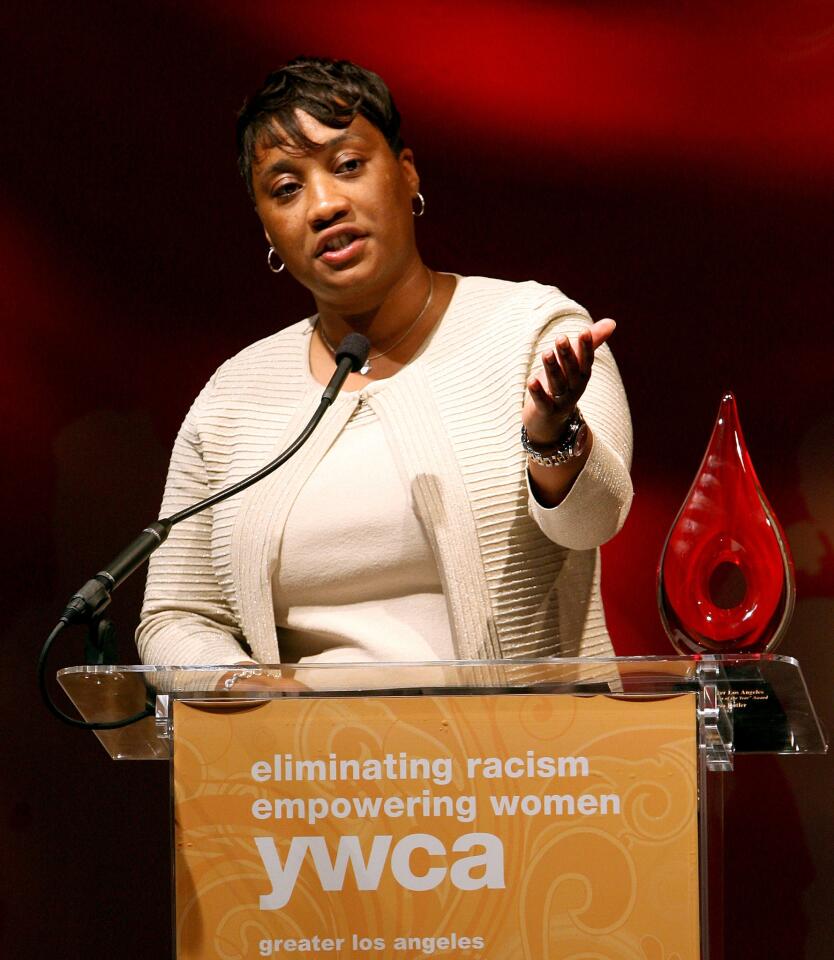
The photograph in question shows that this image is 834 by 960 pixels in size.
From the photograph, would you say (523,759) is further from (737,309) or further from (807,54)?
(807,54)

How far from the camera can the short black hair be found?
2012 mm

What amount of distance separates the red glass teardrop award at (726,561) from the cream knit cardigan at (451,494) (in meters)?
0.14

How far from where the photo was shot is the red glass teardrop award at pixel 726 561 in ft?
5.20

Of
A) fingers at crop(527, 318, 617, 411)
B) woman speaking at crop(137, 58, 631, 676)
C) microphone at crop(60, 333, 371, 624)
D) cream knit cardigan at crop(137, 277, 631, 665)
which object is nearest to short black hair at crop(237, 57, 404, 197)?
woman speaking at crop(137, 58, 631, 676)

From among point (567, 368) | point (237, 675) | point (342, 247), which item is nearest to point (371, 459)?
point (342, 247)

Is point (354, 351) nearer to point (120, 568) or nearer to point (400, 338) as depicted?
point (400, 338)

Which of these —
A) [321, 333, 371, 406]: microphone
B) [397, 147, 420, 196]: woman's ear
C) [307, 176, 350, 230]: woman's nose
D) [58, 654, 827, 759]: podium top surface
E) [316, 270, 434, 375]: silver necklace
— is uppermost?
[397, 147, 420, 196]: woman's ear

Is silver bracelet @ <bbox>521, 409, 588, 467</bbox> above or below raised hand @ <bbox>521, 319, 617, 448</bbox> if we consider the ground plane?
below

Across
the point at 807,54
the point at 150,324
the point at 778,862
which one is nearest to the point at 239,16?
the point at 150,324

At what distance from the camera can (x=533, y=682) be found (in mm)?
1236

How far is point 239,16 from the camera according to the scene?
264 centimetres

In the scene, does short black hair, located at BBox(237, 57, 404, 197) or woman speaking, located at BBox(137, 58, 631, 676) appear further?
short black hair, located at BBox(237, 57, 404, 197)

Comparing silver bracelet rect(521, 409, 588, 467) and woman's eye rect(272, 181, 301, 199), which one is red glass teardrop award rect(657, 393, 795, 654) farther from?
woman's eye rect(272, 181, 301, 199)

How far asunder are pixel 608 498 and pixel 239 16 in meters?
1.35
